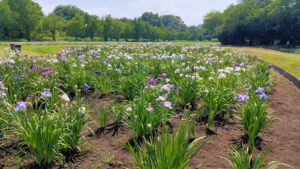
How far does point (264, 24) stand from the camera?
46.4 m

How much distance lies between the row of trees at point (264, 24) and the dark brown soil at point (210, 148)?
4223cm

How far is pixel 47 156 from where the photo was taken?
345 cm

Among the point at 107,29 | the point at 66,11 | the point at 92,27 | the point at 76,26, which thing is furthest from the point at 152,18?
the point at 76,26

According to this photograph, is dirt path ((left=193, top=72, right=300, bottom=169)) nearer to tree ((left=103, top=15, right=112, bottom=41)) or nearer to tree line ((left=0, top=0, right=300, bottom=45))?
tree line ((left=0, top=0, right=300, bottom=45))

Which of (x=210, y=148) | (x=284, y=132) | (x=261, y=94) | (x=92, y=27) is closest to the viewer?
(x=210, y=148)

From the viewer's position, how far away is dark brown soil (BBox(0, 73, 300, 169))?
11.9 feet

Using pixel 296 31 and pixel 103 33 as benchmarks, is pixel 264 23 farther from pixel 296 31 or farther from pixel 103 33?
pixel 103 33

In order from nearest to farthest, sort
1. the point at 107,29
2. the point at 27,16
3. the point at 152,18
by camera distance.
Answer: the point at 27,16, the point at 107,29, the point at 152,18

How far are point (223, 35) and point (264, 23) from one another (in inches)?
338

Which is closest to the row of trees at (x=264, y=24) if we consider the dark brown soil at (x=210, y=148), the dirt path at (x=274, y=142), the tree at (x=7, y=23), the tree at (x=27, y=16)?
the tree at (x=27, y=16)

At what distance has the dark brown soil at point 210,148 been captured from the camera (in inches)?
143

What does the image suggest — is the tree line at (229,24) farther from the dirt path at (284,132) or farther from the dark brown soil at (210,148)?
the dark brown soil at (210,148)

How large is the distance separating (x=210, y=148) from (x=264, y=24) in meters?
46.7

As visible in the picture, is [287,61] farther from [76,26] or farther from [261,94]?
[76,26]
